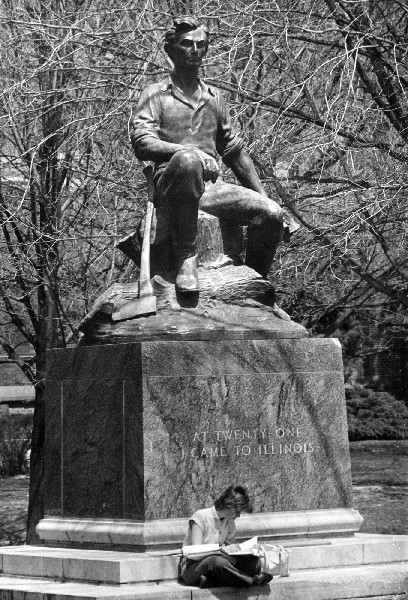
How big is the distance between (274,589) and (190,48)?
3.96m

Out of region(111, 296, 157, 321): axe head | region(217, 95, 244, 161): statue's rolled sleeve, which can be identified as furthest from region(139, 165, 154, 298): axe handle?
region(217, 95, 244, 161): statue's rolled sleeve

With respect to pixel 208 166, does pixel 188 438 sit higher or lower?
lower

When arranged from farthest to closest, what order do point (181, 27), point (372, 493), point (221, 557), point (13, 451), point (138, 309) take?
1. point (13, 451)
2. point (372, 493)
3. point (181, 27)
4. point (138, 309)
5. point (221, 557)

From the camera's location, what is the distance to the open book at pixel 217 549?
356 inches

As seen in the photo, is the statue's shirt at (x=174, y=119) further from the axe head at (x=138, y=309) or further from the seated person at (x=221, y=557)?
the seated person at (x=221, y=557)

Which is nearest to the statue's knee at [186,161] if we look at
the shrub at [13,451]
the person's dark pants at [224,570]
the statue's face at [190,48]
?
the statue's face at [190,48]

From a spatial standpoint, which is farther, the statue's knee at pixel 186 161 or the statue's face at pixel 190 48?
the statue's face at pixel 190 48

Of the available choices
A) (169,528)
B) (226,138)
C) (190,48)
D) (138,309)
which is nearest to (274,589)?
(169,528)

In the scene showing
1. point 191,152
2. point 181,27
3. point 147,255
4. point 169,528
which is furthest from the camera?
point 181,27

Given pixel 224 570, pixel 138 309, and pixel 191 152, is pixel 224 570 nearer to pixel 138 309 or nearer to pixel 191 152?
pixel 138 309

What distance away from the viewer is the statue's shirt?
1092 cm

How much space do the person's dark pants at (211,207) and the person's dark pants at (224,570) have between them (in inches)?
99.7

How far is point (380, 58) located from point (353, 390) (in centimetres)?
1680

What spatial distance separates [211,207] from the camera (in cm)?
1108
